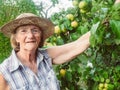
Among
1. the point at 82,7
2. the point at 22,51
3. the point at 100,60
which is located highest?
the point at 82,7

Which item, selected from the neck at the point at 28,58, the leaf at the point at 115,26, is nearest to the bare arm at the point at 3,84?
the neck at the point at 28,58

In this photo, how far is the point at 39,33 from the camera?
1.80 m

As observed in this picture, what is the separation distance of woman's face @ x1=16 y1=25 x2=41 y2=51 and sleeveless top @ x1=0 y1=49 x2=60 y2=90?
8 centimetres

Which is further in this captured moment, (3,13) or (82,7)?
(3,13)

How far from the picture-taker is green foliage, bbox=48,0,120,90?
4.99ft

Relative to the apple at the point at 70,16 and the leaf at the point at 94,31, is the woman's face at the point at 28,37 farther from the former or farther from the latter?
the leaf at the point at 94,31

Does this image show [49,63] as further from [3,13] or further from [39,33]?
[3,13]

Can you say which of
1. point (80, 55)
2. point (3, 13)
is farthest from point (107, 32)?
point (3, 13)

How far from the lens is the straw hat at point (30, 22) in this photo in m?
1.76

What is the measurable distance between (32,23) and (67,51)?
241 millimetres

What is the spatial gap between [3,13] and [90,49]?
4.44 meters

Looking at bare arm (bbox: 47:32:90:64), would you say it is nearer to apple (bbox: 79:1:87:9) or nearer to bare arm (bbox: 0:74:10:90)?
apple (bbox: 79:1:87:9)

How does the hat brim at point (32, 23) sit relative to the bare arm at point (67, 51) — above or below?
above

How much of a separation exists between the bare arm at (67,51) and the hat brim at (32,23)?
0.09m
